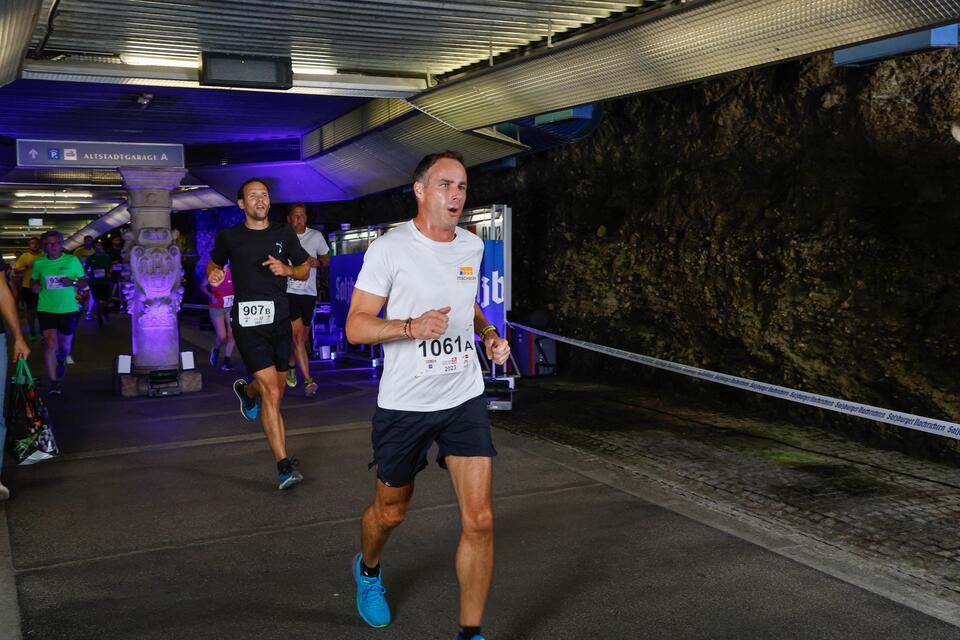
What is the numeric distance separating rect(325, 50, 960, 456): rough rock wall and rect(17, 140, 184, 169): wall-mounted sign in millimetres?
5013

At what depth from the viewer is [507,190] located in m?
13.8

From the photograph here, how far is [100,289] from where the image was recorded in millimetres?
21516

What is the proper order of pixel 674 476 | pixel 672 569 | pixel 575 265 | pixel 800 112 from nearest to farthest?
1. pixel 672 569
2. pixel 674 476
3. pixel 800 112
4. pixel 575 265

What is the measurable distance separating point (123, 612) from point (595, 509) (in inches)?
107

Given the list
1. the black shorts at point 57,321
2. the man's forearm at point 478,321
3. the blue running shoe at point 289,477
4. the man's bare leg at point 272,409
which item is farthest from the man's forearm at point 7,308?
the black shorts at point 57,321

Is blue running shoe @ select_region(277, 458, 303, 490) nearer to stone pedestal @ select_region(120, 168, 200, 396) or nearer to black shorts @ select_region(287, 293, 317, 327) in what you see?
black shorts @ select_region(287, 293, 317, 327)

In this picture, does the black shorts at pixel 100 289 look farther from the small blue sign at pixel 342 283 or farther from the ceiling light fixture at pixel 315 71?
the ceiling light fixture at pixel 315 71

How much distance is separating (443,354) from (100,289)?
1992cm

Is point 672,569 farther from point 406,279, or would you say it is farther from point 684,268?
point 684,268

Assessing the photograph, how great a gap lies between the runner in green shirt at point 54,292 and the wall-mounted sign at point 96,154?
964mm

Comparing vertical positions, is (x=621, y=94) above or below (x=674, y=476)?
above

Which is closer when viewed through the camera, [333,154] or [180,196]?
[333,154]

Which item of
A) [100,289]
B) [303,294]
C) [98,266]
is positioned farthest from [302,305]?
[100,289]

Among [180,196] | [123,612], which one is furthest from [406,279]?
[180,196]
